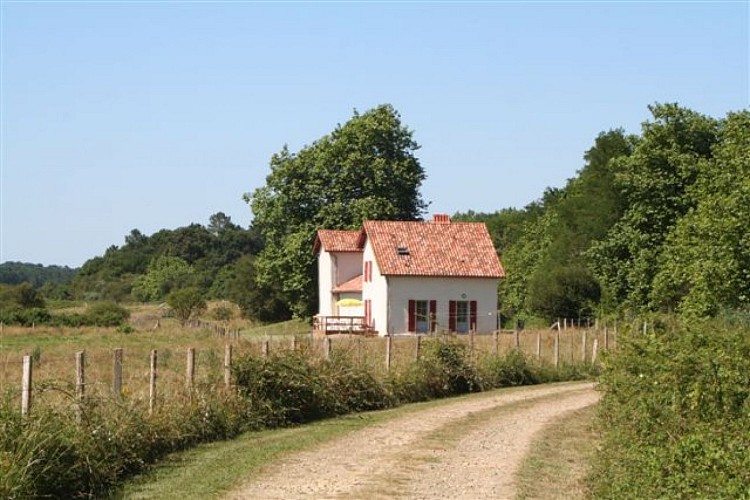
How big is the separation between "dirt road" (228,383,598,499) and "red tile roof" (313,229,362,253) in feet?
124

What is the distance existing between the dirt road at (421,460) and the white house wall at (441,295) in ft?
99.9

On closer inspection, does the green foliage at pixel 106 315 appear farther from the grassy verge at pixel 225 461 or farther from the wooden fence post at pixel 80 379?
the wooden fence post at pixel 80 379

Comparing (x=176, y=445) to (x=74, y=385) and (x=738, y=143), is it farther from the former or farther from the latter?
(x=738, y=143)

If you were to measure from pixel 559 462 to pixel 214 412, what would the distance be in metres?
6.24

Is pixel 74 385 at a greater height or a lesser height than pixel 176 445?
greater

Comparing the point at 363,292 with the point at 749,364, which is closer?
the point at 749,364

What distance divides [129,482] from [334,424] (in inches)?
295

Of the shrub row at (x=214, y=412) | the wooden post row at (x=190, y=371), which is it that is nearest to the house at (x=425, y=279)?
the shrub row at (x=214, y=412)

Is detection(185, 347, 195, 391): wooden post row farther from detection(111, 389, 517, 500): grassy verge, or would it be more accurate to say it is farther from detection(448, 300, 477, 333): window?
detection(448, 300, 477, 333): window

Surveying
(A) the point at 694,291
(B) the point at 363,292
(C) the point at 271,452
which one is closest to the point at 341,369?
(C) the point at 271,452

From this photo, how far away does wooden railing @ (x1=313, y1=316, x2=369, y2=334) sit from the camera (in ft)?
185

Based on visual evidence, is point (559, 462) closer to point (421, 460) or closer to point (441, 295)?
point (421, 460)

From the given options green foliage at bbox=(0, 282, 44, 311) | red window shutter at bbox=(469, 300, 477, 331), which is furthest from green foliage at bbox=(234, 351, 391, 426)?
green foliage at bbox=(0, 282, 44, 311)

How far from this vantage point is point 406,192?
6906 cm
